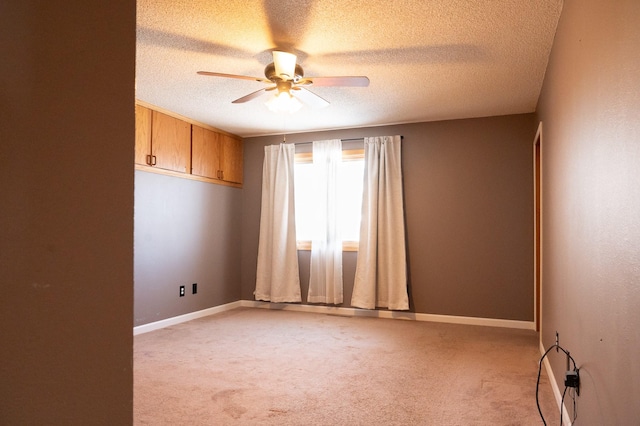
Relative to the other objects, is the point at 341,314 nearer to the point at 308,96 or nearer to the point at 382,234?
the point at 382,234

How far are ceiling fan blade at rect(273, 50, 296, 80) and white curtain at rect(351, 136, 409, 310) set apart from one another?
7.37ft

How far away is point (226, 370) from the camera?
3.14 meters

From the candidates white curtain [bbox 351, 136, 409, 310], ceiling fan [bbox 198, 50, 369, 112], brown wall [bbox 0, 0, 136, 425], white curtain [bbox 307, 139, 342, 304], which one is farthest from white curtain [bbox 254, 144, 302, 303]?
brown wall [bbox 0, 0, 136, 425]

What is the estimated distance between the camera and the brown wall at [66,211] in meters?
0.71

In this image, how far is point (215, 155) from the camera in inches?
215

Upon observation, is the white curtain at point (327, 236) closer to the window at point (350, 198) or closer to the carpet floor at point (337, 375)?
the window at point (350, 198)

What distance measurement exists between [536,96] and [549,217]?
1567 millimetres

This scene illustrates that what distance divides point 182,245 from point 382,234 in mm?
2265

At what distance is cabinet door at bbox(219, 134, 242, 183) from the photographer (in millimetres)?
5594

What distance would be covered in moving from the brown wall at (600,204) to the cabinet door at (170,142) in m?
3.62

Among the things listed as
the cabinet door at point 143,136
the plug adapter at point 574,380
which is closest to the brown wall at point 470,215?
the cabinet door at point 143,136

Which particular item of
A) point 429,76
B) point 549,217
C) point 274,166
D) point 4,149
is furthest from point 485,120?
→ point 4,149

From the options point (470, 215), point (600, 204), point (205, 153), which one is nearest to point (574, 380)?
point (600, 204)

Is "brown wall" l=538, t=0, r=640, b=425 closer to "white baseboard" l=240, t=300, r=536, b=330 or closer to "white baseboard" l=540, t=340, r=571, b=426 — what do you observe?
"white baseboard" l=540, t=340, r=571, b=426
